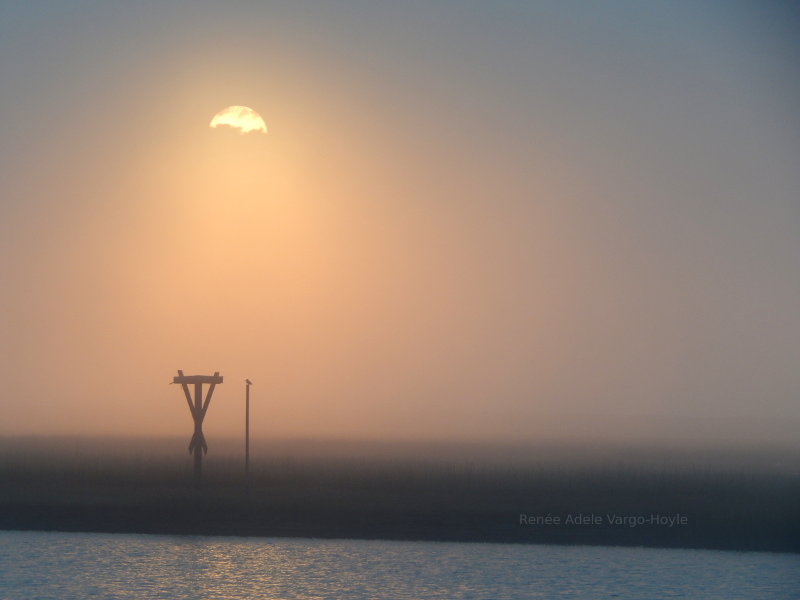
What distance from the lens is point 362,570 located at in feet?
138

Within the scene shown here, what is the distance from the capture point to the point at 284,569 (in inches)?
1665

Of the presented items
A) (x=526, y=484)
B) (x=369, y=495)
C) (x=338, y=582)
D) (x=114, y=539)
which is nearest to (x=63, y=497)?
(x=114, y=539)

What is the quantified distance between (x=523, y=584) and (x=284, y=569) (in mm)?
8817

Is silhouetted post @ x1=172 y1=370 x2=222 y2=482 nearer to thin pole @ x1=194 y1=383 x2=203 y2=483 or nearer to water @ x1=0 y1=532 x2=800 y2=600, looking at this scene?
thin pole @ x1=194 y1=383 x2=203 y2=483

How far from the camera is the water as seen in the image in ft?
Result: 129

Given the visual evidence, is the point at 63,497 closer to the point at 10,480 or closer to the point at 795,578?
the point at 10,480

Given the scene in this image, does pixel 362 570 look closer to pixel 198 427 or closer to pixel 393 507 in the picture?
pixel 393 507

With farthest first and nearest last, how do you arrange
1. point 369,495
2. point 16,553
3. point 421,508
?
point 369,495 → point 421,508 → point 16,553

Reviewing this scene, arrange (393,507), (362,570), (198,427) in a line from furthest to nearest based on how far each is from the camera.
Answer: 1. (198,427)
2. (393,507)
3. (362,570)

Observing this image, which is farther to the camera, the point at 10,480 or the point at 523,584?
the point at 10,480

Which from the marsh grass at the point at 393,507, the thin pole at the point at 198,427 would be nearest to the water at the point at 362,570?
the marsh grass at the point at 393,507

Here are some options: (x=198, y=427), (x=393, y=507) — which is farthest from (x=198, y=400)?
(x=393, y=507)

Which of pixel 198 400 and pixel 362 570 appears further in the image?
pixel 198 400

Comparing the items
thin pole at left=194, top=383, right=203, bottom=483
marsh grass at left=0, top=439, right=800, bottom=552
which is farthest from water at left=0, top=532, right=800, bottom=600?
thin pole at left=194, top=383, right=203, bottom=483
